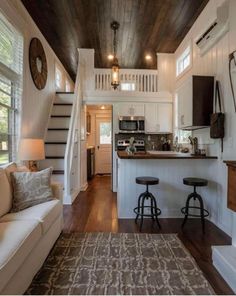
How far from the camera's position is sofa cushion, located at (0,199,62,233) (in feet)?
6.72

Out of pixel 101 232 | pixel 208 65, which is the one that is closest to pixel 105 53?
pixel 208 65

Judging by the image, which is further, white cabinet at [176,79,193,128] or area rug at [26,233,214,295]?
white cabinet at [176,79,193,128]

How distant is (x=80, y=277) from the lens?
75.9 inches

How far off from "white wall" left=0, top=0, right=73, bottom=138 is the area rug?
2.24 meters

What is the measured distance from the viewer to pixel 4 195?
7.23 feet

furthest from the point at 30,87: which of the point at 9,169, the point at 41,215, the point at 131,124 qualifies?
the point at 41,215

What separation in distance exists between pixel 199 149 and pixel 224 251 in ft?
6.46

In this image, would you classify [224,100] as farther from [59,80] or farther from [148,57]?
[59,80]

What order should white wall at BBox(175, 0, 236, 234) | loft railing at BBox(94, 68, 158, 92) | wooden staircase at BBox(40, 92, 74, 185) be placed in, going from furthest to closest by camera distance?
loft railing at BBox(94, 68, 158, 92)
wooden staircase at BBox(40, 92, 74, 185)
white wall at BBox(175, 0, 236, 234)

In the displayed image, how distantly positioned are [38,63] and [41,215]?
329cm

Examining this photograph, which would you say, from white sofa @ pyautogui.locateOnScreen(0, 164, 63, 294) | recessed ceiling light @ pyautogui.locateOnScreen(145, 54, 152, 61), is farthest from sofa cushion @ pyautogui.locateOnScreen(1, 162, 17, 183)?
recessed ceiling light @ pyautogui.locateOnScreen(145, 54, 152, 61)

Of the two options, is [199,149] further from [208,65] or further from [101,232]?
[101,232]

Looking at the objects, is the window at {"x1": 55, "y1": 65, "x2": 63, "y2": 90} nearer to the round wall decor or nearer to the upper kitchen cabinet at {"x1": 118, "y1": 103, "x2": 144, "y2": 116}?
the round wall decor

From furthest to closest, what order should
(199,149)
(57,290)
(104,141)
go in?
(104,141) → (199,149) → (57,290)
